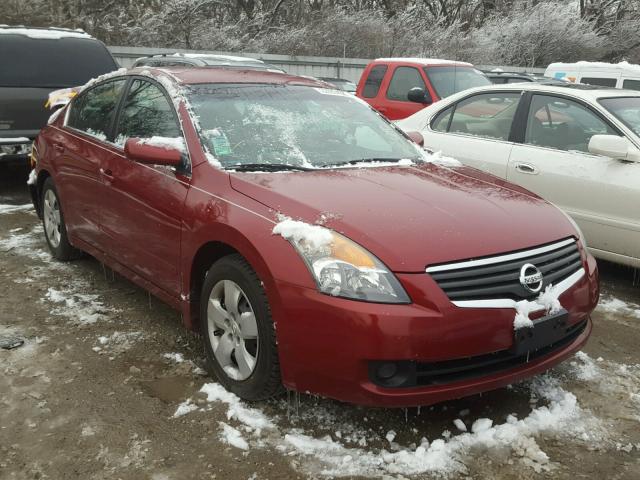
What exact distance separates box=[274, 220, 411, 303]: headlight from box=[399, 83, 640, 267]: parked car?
2.80 metres

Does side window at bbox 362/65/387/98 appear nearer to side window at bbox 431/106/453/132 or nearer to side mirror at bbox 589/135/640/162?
side window at bbox 431/106/453/132

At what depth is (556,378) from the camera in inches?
138

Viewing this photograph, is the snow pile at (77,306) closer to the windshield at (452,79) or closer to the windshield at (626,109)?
the windshield at (626,109)

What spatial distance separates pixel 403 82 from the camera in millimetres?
9852

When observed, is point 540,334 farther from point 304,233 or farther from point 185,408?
point 185,408

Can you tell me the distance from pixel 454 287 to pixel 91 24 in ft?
59.6

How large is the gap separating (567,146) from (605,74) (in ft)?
23.9

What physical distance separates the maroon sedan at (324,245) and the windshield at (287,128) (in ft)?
0.04

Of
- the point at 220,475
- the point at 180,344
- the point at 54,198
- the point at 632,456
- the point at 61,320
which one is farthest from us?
the point at 54,198

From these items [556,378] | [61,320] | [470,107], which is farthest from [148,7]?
[556,378]

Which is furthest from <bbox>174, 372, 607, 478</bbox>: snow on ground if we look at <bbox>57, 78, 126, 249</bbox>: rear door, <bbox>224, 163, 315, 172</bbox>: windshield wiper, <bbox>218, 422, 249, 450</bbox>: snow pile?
<bbox>57, 78, 126, 249</bbox>: rear door

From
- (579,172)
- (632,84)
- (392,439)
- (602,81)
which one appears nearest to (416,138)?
(579,172)

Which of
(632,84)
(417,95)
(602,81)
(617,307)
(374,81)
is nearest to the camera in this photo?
(617,307)

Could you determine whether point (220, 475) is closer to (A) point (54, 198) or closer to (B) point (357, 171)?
(B) point (357, 171)
